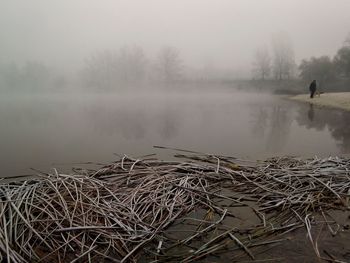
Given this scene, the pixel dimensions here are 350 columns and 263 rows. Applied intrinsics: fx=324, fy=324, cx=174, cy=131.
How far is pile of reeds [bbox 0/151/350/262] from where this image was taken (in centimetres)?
297

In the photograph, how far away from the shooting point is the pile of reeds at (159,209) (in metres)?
2.97

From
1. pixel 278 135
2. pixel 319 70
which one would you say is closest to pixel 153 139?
pixel 278 135

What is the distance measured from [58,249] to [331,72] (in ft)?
142

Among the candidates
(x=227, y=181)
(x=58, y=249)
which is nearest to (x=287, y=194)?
(x=227, y=181)

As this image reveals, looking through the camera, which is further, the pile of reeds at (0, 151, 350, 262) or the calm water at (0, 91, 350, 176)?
the calm water at (0, 91, 350, 176)

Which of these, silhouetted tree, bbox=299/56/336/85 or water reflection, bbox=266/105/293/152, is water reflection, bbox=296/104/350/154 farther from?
silhouetted tree, bbox=299/56/336/85

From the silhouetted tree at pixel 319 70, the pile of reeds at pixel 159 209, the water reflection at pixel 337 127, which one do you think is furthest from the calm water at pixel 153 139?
the silhouetted tree at pixel 319 70

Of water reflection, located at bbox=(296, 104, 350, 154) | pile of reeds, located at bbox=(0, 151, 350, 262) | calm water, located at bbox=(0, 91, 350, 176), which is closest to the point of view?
pile of reeds, located at bbox=(0, 151, 350, 262)

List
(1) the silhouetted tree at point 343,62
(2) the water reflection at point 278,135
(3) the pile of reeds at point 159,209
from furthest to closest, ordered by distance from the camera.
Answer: (1) the silhouetted tree at point 343,62 → (2) the water reflection at point 278,135 → (3) the pile of reeds at point 159,209

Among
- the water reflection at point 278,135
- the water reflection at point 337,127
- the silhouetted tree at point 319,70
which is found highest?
the silhouetted tree at point 319,70

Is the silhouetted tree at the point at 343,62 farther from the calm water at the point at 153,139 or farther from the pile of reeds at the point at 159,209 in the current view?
the pile of reeds at the point at 159,209

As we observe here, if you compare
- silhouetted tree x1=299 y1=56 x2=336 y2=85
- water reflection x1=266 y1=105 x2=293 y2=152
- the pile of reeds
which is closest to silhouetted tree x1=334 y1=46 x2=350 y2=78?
silhouetted tree x1=299 y1=56 x2=336 y2=85

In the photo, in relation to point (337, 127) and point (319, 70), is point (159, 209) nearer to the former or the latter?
point (337, 127)

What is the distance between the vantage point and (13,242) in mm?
3029
